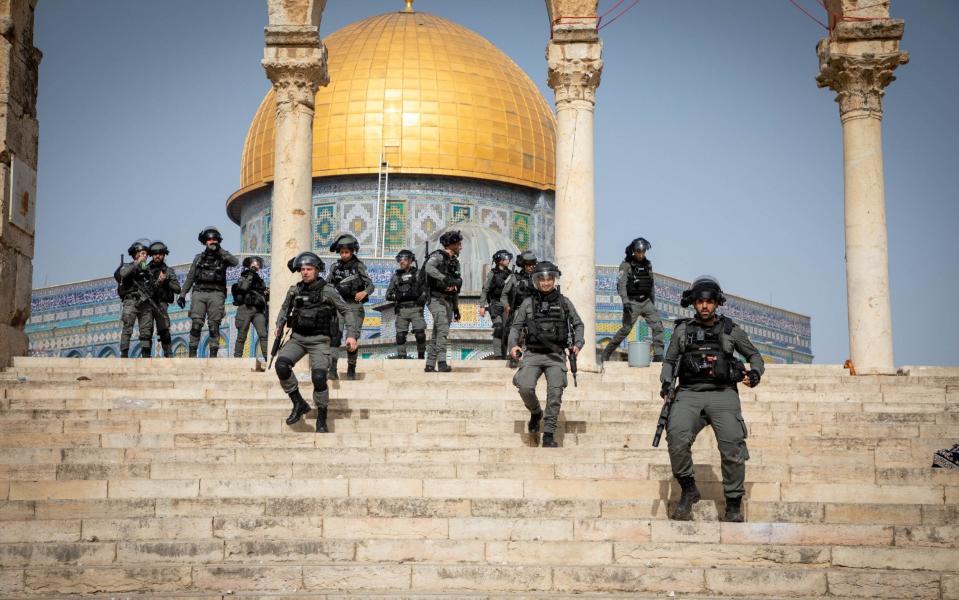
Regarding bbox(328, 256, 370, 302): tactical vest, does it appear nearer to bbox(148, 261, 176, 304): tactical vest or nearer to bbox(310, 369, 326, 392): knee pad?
bbox(310, 369, 326, 392): knee pad

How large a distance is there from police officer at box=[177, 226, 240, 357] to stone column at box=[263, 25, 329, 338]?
0.92 meters

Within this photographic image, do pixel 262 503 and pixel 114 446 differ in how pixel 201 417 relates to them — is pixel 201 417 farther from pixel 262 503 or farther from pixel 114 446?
pixel 262 503

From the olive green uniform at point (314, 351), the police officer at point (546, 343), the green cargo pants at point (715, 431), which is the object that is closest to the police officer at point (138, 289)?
the olive green uniform at point (314, 351)

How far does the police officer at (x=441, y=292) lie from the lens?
41.3ft

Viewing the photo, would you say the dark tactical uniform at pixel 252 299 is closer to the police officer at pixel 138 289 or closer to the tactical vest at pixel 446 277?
the police officer at pixel 138 289

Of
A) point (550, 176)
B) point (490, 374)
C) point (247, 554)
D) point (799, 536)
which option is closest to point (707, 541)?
point (799, 536)

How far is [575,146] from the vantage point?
13.8m

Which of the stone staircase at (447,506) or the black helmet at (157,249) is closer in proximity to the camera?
the stone staircase at (447,506)

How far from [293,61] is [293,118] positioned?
2.06 feet

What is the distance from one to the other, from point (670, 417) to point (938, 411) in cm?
410

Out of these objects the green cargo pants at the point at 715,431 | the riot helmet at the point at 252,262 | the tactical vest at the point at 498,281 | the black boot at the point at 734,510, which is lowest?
the black boot at the point at 734,510

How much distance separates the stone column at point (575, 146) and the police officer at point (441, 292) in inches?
49.6

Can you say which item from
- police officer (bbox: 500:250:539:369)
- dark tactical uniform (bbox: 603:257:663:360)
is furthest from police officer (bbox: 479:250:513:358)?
dark tactical uniform (bbox: 603:257:663:360)

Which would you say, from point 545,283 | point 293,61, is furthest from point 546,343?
point 293,61
